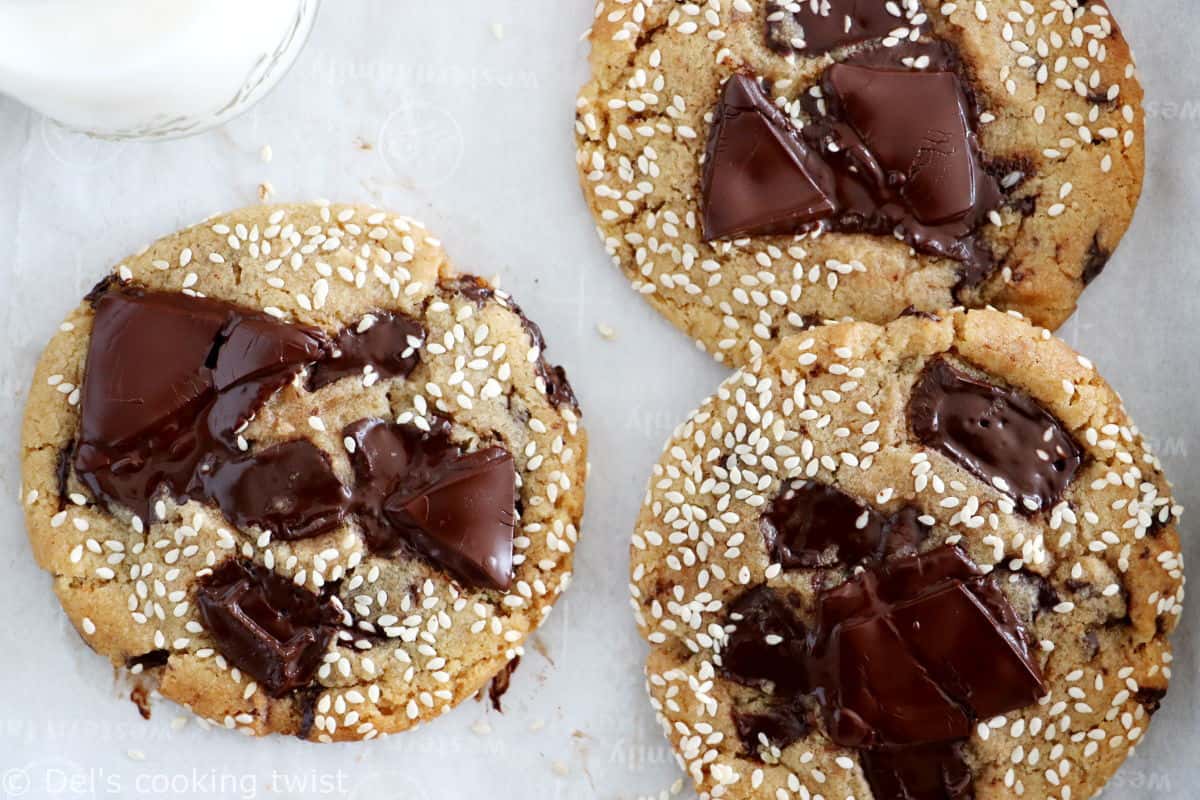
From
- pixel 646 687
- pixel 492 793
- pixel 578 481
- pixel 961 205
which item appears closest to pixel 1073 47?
pixel 961 205

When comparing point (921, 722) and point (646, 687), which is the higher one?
point (921, 722)

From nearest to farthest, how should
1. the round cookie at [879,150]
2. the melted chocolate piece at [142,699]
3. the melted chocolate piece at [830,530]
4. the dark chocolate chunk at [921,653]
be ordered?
the dark chocolate chunk at [921,653], the melted chocolate piece at [830,530], the round cookie at [879,150], the melted chocolate piece at [142,699]

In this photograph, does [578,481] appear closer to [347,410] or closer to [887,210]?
[347,410]

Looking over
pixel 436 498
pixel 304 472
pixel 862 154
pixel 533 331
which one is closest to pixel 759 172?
pixel 862 154

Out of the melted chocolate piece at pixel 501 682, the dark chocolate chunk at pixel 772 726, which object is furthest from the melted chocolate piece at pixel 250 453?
the dark chocolate chunk at pixel 772 726

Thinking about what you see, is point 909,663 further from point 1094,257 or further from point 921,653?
point 1094,257

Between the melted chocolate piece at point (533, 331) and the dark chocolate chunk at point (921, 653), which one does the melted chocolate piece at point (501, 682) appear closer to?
the melted chocolate piece at point (533, 331)

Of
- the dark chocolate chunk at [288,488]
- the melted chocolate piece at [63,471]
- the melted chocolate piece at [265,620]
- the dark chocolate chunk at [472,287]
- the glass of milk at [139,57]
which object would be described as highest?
the glass of milk at [139,57]

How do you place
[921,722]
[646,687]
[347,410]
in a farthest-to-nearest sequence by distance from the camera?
[646,687] < [347,410] < [921,722]
